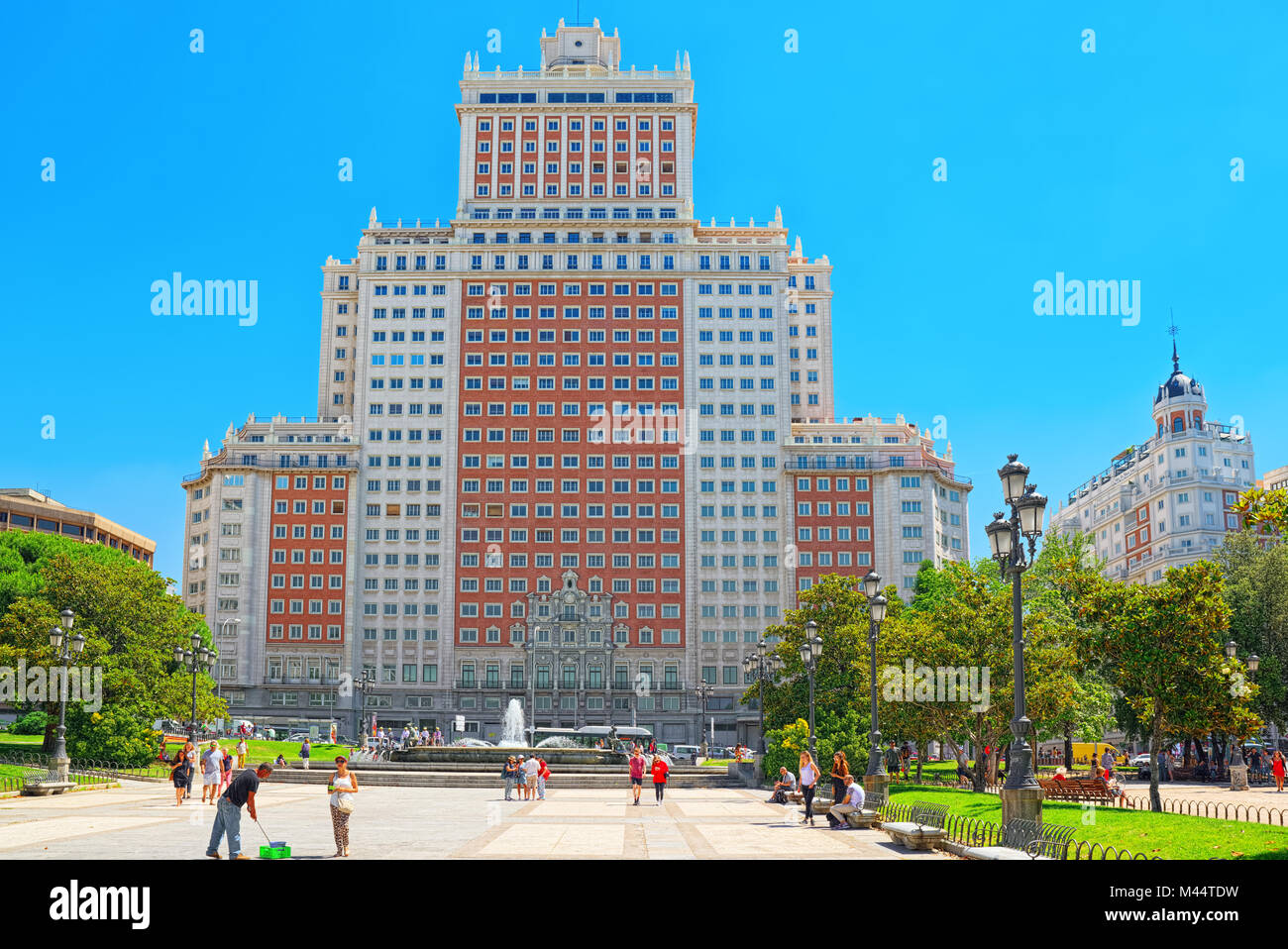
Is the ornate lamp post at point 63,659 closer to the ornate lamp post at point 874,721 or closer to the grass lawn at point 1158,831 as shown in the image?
the ornate lamp post at point 874,721

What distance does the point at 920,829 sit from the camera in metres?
21.7

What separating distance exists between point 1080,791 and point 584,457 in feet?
265

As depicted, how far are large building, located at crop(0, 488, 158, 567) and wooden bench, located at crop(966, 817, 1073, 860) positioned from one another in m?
121

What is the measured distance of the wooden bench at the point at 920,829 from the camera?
21.4 meters

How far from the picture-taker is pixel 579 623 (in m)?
111

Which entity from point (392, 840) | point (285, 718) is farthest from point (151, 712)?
point (285, 718)

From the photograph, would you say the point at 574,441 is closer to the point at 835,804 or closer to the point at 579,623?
the point at 579,623

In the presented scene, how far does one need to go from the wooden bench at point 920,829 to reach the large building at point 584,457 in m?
86.6

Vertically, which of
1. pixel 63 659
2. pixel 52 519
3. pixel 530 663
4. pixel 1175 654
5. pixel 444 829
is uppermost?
pixel 52 519

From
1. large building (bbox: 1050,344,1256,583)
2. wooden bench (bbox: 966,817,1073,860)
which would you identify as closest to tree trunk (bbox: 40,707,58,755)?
wooden bench (bbox: 966,817,1073,860)

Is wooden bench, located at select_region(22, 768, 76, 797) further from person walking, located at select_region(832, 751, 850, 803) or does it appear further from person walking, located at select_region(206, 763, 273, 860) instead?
person walking, located at select_region(832, 751, 850, 803)

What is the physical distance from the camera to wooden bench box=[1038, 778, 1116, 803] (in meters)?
35.5

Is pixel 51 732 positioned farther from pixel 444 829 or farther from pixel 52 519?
pixel 52 519

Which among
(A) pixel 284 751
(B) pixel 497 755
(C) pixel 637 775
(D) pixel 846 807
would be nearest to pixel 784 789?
(C) pixel 637 775
